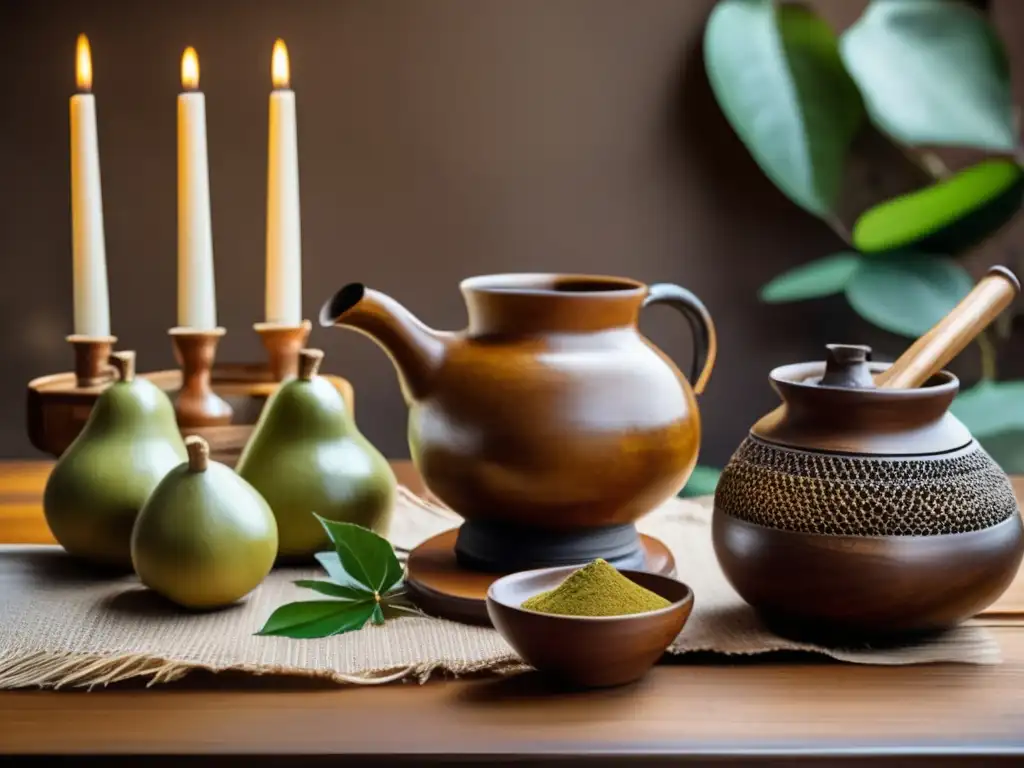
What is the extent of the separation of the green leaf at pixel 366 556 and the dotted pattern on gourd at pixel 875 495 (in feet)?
0.68

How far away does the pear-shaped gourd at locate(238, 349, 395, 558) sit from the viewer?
2.63 feet

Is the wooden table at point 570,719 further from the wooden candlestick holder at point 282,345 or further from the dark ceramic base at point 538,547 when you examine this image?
the wooden candlestick holder at point 282,345

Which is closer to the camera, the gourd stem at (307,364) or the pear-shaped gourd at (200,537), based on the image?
the pear-shaped gourd at (200,537)

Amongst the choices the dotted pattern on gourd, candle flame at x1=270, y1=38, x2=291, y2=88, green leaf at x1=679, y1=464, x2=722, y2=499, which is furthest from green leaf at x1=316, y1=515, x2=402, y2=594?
green leaf at x1=679, y1=464, x2=722, y2=499

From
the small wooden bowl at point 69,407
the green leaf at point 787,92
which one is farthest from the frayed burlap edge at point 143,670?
the green leaf at point 787,92

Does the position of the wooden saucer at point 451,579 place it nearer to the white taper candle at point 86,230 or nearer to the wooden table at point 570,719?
the wooden table at point 570,719

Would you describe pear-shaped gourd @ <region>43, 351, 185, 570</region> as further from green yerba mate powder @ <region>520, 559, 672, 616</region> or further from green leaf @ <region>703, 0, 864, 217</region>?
green leaf @ <region>703, 0, 864, 217</region>

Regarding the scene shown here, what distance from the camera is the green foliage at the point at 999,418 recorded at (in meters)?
1.55

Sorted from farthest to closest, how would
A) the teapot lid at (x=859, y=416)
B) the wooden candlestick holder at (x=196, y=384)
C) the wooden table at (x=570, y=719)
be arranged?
1. the wooden candlestick holder at (x=196, y=384)
2. the teapot lid at (x=859, y=416)
3. the wooden table at (x=570, y=719)

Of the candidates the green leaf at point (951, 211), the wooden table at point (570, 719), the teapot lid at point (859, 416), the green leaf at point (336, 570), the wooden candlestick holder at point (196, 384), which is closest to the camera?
the wooden table at point (570, 719)

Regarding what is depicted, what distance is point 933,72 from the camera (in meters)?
1.54

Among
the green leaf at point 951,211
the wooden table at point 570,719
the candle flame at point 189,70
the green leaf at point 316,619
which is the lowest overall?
the wooden table at point 570,719

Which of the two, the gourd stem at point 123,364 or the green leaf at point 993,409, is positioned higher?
the gourd stem at point 123,364

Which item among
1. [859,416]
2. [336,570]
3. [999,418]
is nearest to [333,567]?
[336,570]
